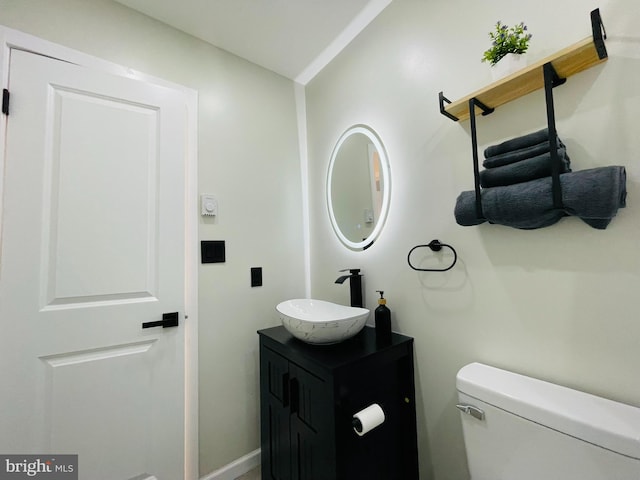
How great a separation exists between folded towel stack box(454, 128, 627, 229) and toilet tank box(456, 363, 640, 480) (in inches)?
18.9

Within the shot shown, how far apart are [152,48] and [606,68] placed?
6.23 ft

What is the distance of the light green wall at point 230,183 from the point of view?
132 cm

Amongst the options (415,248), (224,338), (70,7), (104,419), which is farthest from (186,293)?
(70,7)

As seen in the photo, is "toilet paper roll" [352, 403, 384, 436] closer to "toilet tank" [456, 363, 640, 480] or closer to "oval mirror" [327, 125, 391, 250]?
"toilet tank" [456, 363, 640, 480]

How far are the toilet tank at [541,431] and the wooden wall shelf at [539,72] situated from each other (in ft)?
3.03

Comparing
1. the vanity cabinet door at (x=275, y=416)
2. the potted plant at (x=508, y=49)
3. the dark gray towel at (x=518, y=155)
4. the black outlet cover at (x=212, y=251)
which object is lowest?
the vanity cabinet door at (x=275, y=416)

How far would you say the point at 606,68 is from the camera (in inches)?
29.3

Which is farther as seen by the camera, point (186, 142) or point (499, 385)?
point (186, 142)

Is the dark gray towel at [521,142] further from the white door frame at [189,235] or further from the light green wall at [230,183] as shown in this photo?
the white door frame at [189,235]

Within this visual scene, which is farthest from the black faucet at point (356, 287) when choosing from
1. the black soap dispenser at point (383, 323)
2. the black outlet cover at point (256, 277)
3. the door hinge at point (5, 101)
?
the door hinge at point (5, 101)

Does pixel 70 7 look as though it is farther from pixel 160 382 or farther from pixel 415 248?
pixel 415 248

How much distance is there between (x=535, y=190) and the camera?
2.45 feet

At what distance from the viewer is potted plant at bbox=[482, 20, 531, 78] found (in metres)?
0.84

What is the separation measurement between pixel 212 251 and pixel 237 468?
3.99ft
